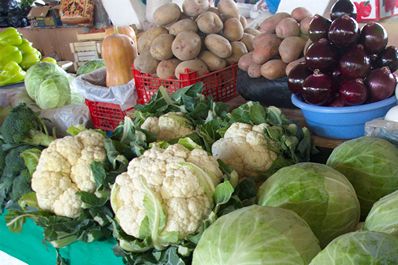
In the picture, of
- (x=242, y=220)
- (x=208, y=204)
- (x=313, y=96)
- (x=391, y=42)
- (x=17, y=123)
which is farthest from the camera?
(x=391, y=42)

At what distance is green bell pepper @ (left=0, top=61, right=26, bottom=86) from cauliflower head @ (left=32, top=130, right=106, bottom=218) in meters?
1.45

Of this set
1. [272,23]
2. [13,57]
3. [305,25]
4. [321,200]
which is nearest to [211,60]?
[272,23]

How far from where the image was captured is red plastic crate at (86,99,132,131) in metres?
1.75

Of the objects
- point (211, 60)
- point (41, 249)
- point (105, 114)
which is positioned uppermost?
point (211, 60)

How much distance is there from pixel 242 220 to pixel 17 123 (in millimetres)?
1126

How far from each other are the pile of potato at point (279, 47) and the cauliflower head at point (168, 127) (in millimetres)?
344

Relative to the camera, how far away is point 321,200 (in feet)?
2.74

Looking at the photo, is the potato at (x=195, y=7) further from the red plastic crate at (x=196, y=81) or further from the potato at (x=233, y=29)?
the red plastic crate at (x=196, y=81)

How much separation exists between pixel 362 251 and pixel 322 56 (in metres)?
0.73

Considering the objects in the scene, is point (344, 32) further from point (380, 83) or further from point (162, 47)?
point (162, 47)

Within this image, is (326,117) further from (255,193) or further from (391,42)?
(391,42)

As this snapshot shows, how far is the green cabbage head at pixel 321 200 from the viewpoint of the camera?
2.73 ft

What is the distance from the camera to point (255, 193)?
1004 mm

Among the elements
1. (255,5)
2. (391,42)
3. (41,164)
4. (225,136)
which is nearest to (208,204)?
(225,136)
